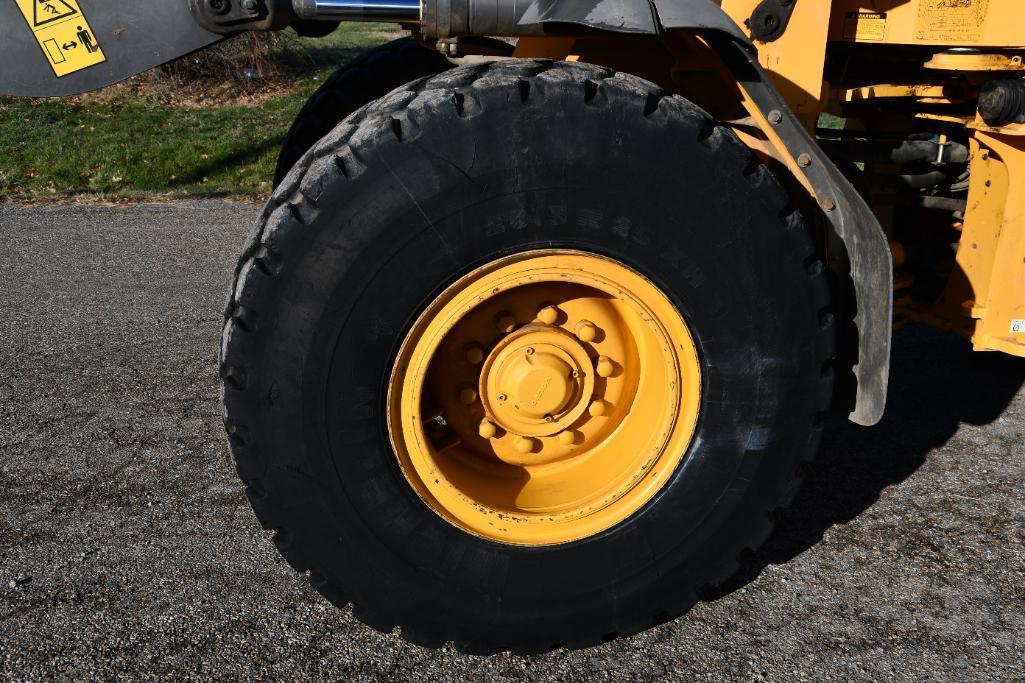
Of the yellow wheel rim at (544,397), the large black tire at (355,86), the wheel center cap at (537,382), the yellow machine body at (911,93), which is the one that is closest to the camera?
the yellow wheel rim at (544,397)

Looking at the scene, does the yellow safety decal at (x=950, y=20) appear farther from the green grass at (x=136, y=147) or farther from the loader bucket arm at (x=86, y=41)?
the green grass at (x=136, y=147)

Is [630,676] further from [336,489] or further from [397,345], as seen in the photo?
[397,345]

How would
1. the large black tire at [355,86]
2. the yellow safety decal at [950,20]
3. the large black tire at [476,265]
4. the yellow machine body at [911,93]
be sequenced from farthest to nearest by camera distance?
1. the large black tire at [355,86]
2. the yellow safety decal at [950,20]
3. the yellow machine body at [911,93]
4. the large black tire at [476,265]

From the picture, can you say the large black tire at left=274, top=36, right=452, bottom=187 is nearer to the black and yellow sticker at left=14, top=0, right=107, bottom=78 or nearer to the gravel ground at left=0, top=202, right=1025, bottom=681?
the gravel ground at left=0, top=202, right=1025, bottom=681

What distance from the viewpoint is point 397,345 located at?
209 centimetres

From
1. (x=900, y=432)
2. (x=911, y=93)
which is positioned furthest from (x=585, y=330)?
(x=900, y=432)

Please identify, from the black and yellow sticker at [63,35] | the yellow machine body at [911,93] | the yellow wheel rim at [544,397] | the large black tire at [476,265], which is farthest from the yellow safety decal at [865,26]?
the black and yellow sticker at [63,35]

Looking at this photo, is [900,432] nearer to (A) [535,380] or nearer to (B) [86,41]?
(A) [535,380]

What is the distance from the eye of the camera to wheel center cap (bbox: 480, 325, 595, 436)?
2.31 meters

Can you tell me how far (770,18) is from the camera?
8.23 feet

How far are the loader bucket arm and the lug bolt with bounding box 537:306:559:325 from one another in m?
1.03

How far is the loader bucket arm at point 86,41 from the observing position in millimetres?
2174

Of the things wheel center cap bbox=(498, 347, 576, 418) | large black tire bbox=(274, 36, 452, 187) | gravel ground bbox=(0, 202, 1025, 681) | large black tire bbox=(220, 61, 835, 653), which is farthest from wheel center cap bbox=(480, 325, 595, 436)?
large black tire bbox=(274, 36, 452, 187)

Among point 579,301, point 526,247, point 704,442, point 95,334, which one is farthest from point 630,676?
point 95,334
